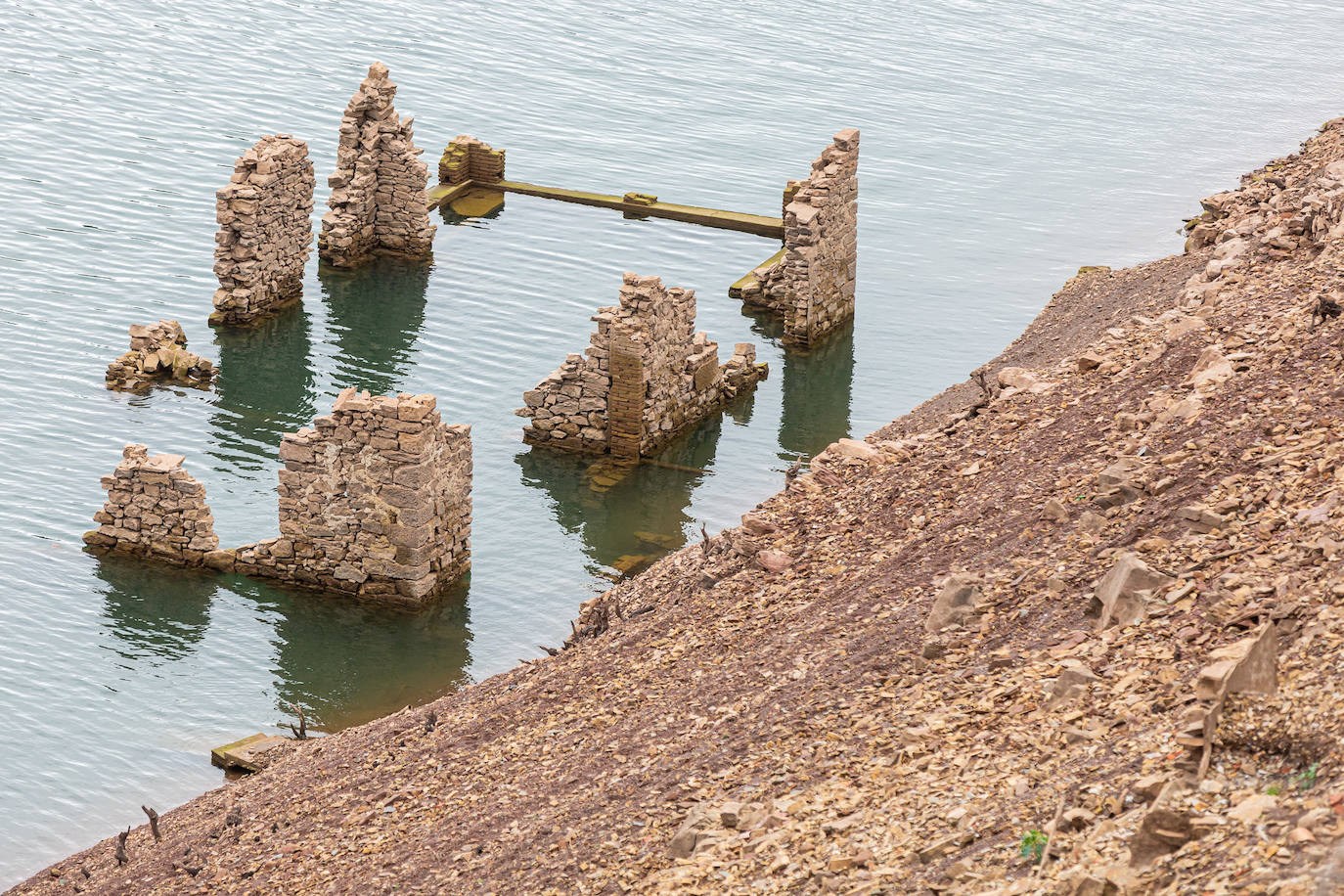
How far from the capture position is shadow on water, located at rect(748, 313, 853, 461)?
2961cm

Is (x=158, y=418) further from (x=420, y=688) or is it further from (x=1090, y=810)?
(x=1090, y=810)

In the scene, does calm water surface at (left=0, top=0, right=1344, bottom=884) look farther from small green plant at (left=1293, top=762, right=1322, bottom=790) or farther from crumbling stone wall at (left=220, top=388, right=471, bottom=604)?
small green plant at (left=1293, top=762, right=1322, bottom=790)

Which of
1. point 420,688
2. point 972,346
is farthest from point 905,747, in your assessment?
point 972,346

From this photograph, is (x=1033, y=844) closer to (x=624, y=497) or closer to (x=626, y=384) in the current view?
(x=624, y=497)

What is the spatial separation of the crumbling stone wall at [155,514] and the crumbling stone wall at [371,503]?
492 millimetres

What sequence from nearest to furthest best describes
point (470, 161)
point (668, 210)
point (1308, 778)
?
point (1308, 778) → point (668, 210) → point (470, 161)

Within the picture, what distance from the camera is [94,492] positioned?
26328 millimetres

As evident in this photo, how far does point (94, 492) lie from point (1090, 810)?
19.7 metres

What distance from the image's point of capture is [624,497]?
89.5ft

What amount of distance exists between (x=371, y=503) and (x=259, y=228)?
11.1m

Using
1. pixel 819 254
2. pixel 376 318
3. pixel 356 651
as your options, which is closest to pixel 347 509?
pixel 356 651

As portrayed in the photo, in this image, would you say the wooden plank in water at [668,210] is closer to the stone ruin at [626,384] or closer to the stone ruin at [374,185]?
the stone ruin at [374,185]

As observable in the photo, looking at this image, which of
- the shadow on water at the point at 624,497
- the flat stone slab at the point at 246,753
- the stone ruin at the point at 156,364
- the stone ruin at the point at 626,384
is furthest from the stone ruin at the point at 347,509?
the stone ruin at the point at 156,364

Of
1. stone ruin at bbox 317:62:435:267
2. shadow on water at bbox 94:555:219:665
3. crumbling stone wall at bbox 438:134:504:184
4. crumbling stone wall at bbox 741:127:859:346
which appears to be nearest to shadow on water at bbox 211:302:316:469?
A: stone ruin at bbox 317:62:435:267
